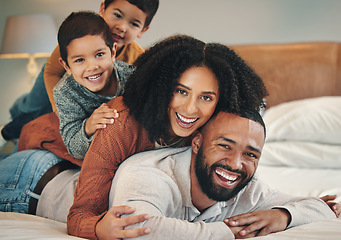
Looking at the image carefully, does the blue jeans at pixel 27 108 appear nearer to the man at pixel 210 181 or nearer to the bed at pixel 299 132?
the bed at pixel 299 132

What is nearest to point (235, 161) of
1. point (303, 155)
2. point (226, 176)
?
point (226, 176)

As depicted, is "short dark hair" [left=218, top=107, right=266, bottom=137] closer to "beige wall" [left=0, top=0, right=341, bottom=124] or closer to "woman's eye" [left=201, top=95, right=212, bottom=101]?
"woman's eye" [left=201, top=95, right=212, bottom=101]

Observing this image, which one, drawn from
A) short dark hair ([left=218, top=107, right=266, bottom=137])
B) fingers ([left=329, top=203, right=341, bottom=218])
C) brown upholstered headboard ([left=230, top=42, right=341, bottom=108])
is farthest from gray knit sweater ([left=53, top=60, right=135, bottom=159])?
brown upholstered headboard ([left=230, top=42, right=341, bottom=108])

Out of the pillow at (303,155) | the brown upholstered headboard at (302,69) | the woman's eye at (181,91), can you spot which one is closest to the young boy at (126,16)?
the woman's eye at (181,91)

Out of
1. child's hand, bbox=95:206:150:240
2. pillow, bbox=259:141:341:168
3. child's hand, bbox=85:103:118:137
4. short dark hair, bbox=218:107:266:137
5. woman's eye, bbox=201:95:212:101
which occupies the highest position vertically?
woman's eye, bbox=201:95:212:101

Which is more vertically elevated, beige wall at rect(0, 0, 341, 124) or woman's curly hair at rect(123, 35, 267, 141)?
beige wall at rect(0, 0, 341, 124)

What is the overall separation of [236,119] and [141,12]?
407 millimetres

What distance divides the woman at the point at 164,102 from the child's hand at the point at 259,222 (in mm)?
233

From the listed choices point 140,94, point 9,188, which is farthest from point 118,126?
point 9,188

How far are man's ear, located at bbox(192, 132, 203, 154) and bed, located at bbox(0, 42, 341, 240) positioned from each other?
25 centimetres

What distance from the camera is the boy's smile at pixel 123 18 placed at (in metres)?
0.98

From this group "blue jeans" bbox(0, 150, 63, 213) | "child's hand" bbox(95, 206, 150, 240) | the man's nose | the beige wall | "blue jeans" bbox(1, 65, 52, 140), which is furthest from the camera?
"blue jeans" bbox(1, 65, 52, 140)

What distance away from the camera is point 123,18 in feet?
3.24

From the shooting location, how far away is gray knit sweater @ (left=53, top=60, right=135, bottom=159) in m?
0.98
